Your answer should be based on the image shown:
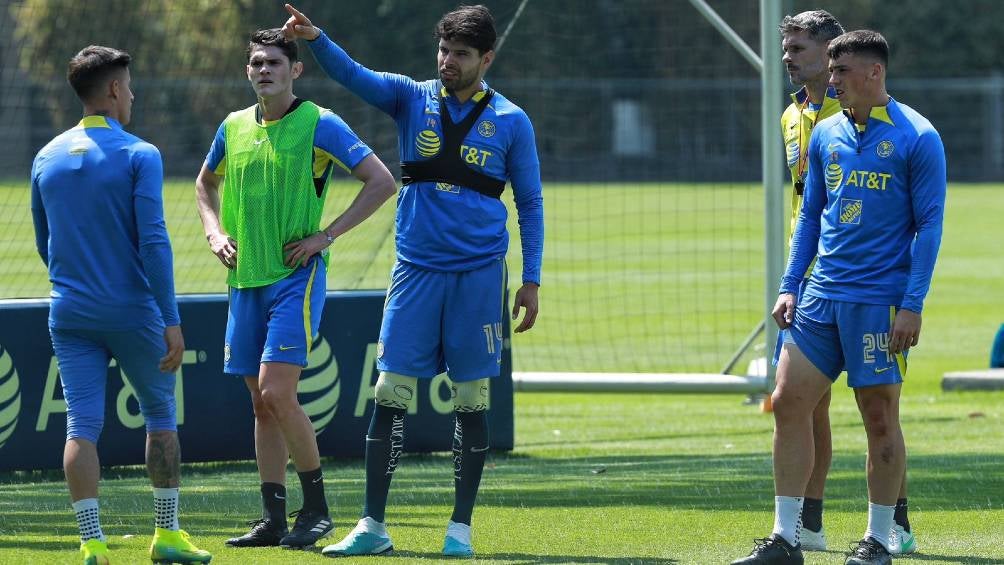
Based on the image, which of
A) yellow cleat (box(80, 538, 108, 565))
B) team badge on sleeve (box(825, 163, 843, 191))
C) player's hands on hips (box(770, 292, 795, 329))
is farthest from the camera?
player's hands on hips (box(770, 292, 795, 329))

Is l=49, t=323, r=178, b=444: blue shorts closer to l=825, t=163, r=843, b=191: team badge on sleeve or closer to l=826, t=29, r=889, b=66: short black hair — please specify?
l=825, t=163, r=843, b=191: team badge on sleeve

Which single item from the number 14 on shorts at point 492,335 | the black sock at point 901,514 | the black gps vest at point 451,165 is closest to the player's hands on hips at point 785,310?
the black sock at point 901,514

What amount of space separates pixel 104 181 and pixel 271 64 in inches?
40.5

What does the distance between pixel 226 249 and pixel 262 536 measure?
120cm

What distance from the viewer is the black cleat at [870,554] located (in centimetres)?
611

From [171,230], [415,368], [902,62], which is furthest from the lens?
[902,62]

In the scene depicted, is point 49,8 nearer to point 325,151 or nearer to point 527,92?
point 325,151

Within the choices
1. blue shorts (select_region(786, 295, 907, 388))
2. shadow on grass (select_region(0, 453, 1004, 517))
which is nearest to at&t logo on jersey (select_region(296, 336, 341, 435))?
shadow on grass (select_region(0, 453, 1004, 517))

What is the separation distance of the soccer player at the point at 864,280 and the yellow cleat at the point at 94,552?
235cm

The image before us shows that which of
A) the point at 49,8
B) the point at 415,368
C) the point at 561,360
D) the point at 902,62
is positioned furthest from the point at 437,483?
the point at 902,62

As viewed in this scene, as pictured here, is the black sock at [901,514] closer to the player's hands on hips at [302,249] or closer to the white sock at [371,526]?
the white sock at [371,526]

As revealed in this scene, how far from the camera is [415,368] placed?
6.56 meters

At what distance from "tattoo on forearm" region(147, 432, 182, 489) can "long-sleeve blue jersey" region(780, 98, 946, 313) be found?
253 cm

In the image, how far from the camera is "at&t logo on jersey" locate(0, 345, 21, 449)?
905 cm
